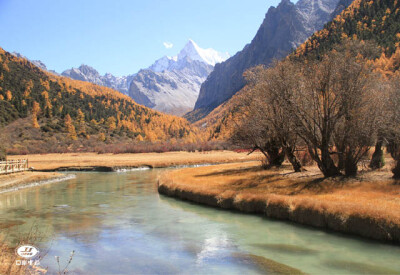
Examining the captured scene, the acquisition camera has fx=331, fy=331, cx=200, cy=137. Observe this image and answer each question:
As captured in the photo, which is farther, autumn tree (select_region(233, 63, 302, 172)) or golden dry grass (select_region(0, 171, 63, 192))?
golden dry grass (select_region(0, 171, 63, 192))

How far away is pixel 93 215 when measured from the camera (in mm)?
25875

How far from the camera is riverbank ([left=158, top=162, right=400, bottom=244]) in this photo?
671 inches

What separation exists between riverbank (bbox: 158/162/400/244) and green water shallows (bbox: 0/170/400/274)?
93 cm

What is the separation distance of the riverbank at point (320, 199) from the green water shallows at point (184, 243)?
36.7 inches

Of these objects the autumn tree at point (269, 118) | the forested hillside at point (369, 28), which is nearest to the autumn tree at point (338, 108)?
the autumn tree at point (269, 118)

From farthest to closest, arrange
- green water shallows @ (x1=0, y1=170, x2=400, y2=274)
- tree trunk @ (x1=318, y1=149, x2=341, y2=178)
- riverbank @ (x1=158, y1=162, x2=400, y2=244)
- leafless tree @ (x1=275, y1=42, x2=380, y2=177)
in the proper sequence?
tree trunk @ (x1=318, y1=149, x2=341, y2=178), leafless tree @ (x1=275, y1=42, x2=380, y2=177), riverbank @ (x1=158, y1=162, x2=400, y2=244), green water shallows @ (x1=0, y1=170, x2=400, y2=274)

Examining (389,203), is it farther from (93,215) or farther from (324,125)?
(93,215)

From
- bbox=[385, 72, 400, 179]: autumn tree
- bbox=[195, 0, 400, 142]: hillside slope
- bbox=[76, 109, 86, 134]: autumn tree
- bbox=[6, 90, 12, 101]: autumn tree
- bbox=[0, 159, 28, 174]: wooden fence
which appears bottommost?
bbox=[0, 159, 28, 174]: wooden fence

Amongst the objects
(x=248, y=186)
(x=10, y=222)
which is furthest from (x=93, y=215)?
(x=248, y=186)

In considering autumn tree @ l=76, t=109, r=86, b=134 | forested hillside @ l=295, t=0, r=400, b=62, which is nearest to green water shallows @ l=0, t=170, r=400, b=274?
forested hillside @ l=295, t=0, r=400, b=62

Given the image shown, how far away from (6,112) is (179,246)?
161 meters

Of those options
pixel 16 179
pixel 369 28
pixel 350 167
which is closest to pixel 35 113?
pixel 16 179

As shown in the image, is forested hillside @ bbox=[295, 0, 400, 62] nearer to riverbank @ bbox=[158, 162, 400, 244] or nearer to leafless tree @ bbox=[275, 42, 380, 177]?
leafless tree @ bbox=[275, 42, 380, 177]

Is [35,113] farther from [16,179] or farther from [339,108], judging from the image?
[339,108]
